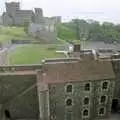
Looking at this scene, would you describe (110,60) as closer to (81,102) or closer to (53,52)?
(81,102)

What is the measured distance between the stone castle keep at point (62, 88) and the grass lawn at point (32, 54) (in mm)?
6792

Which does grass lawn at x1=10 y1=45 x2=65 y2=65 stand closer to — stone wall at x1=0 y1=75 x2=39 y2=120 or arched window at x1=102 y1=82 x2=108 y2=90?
stone wall at x1=0 y1=75 x2=39 y2=120

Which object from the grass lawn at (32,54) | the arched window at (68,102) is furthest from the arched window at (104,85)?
the grass lawn at (32,54)

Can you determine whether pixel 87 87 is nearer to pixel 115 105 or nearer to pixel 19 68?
pixel 115 105

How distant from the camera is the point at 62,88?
25.8m

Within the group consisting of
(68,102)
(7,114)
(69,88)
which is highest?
(69,88)

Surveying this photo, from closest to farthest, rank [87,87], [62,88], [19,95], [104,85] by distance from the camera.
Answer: [62,88]
[87,87]
[104,85]
[19,95]

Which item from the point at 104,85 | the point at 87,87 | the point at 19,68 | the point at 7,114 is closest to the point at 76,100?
the point at 87,87

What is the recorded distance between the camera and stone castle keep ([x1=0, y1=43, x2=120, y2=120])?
85.1ft

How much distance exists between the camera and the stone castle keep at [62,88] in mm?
25938

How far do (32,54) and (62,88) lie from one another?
15.4 m

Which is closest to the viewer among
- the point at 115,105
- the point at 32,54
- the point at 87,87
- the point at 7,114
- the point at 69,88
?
the point at 69,88

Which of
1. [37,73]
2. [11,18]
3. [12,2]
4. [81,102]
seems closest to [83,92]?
[81,102]

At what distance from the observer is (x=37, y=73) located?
2734 cm
